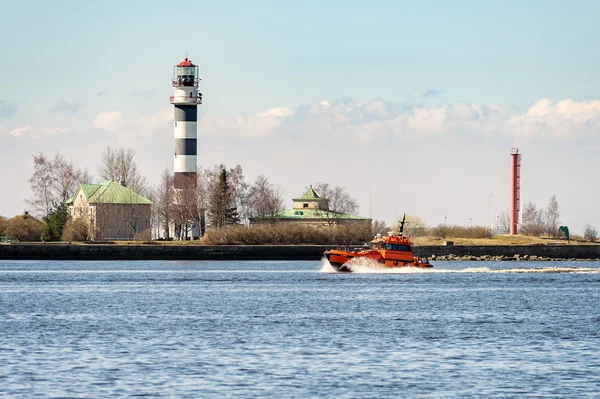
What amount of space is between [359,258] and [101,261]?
4273cm

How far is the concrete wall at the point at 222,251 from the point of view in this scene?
118 metres

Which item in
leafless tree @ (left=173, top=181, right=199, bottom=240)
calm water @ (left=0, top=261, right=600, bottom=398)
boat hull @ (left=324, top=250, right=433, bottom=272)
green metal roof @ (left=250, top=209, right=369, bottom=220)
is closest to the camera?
calm water @ (left=0, top=261, right=600, bottom=398)

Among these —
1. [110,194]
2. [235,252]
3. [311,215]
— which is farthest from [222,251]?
[311,215]

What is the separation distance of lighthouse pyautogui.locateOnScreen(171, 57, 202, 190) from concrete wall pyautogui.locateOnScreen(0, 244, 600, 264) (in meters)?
12.2

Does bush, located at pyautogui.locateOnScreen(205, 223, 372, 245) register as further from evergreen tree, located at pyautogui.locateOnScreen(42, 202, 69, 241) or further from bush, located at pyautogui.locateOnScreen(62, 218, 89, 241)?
evergreen tree, located at pyautogui.locateOnScreen(42, 202, 69, 241)

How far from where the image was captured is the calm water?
2997cm

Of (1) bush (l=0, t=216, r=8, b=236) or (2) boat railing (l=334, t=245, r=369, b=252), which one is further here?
(1) bush (l=0, t=216, r=8, b=236)

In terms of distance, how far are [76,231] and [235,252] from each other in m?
18.9

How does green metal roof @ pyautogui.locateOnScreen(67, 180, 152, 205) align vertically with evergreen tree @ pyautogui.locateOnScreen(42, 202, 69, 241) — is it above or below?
above

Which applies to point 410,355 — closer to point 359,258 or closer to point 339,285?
point 339,285

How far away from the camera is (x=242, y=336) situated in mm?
41469

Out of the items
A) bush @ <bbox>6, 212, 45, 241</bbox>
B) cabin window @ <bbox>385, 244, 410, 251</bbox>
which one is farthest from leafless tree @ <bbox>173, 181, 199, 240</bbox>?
cabin window @ <bbox>385, 244, 410, 251</bbox>

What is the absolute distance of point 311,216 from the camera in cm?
15775

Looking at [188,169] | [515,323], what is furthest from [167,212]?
[515,323]
